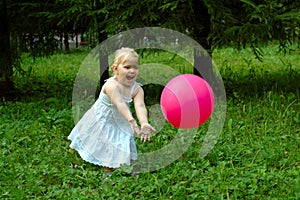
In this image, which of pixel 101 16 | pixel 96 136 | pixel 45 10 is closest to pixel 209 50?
pixel 101 16

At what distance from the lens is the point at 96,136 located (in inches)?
193

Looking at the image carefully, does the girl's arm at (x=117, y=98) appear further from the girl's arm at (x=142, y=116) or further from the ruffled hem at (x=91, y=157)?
the ruffled hem at (x=91, y=157)

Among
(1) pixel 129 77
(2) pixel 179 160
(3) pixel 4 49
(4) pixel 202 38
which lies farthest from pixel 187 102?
(3) pixel 4 49

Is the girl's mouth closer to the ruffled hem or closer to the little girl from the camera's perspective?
the little girl

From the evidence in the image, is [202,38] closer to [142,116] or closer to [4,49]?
[4,49]

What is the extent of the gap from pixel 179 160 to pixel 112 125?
0.71 metres

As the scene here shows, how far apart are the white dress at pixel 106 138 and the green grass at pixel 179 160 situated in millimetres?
134

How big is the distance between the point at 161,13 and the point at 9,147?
267 centimetres

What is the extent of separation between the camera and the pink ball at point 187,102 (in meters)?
4.58

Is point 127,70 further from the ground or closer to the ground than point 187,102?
further from the ground

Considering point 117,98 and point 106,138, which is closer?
point 117,98

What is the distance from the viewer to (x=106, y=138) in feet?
15.9

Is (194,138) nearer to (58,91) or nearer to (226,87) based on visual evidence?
(226,87)

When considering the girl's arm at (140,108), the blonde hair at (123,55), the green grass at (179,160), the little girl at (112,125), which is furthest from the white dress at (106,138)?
the blonde hair at (123,55)
